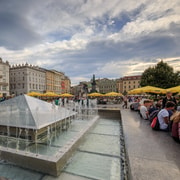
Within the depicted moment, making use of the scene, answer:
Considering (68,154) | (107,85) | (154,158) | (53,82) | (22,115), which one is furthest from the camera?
(107,85)

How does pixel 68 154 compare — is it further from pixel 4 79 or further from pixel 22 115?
pixel 4 79

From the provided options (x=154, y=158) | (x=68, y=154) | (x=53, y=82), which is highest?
(x=53, y=82)

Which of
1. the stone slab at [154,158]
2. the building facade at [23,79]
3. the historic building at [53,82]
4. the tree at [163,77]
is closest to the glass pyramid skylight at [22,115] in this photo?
the stone slab at [154,158]

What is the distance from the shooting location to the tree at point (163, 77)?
22.5m

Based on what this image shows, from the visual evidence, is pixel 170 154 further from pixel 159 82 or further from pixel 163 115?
pixel 159 82

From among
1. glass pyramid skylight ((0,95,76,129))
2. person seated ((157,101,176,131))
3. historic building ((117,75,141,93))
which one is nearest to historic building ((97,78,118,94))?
historic building ((117,75,141,93))

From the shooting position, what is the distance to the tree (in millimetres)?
22500

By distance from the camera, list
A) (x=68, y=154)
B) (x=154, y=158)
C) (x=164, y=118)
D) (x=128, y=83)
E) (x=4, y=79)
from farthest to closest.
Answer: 1. (x=128, y=83)
2. (x=4, y=79)
3. (x=164, y=118)
4. (x=68, y=154)
5. (x=154, y=158)

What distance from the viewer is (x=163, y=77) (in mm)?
22828

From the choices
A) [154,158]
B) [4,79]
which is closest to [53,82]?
[4,79]

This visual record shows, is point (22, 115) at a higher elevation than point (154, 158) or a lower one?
higher

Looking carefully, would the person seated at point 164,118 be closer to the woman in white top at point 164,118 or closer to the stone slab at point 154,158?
the woman in white top at point 164,118

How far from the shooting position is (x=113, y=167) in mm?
3357

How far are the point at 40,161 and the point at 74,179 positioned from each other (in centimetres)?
97
